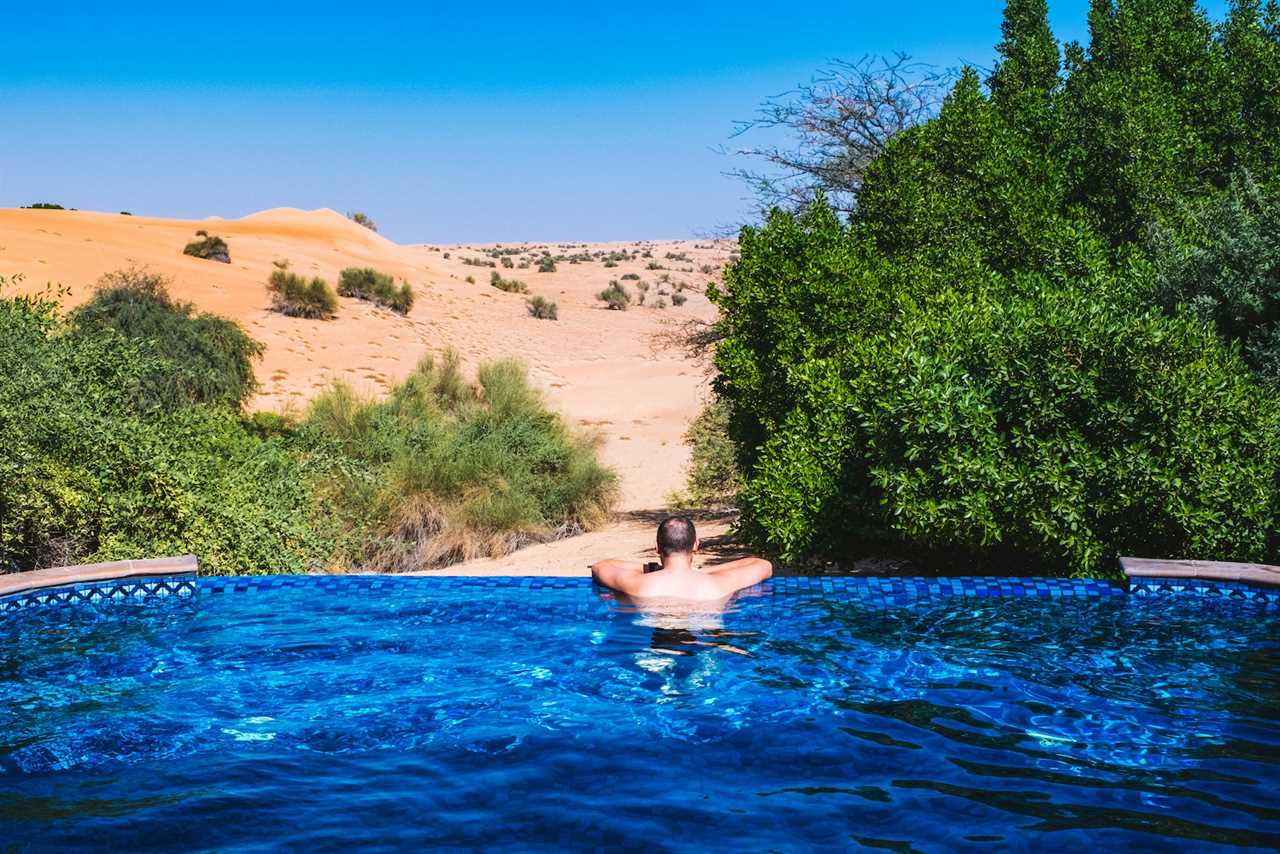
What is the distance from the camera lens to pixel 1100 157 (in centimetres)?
1425

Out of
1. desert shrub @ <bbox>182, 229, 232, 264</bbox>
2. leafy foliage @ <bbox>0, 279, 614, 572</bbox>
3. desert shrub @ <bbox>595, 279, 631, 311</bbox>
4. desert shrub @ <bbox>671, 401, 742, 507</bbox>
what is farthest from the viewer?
desert shrub @ <bbox>595, 279, 631, 311</bbox>

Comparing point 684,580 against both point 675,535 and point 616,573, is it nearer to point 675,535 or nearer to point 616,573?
point 675,535

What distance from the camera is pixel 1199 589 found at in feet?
27.4

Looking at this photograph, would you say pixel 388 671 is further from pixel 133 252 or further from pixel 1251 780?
pixel 133 252

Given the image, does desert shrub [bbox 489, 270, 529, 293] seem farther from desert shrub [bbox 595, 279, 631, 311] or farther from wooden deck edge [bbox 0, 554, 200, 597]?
wooden deck edge [bbox 0, 554, 200, 597]

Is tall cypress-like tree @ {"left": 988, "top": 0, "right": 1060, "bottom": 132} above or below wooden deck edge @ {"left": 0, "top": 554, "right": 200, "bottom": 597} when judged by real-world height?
above

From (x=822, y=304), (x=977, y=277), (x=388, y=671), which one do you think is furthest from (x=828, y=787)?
(x=977, y=277)

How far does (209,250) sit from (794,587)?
3736 cm

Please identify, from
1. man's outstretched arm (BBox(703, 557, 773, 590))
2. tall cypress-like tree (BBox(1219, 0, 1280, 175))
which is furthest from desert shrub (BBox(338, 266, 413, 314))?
man's outstretched arm (BBox(703, 557, 773, 590))

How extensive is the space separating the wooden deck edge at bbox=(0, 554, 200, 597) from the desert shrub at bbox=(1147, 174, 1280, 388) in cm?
864

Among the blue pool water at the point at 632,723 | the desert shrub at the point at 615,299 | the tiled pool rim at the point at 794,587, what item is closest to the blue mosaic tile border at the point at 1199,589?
the tiled pool rim at the point at 794,587

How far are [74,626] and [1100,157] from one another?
12009mm

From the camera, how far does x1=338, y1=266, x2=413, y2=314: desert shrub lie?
3741 centimetres

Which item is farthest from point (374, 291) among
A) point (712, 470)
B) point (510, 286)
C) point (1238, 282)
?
point (1238, 282)
